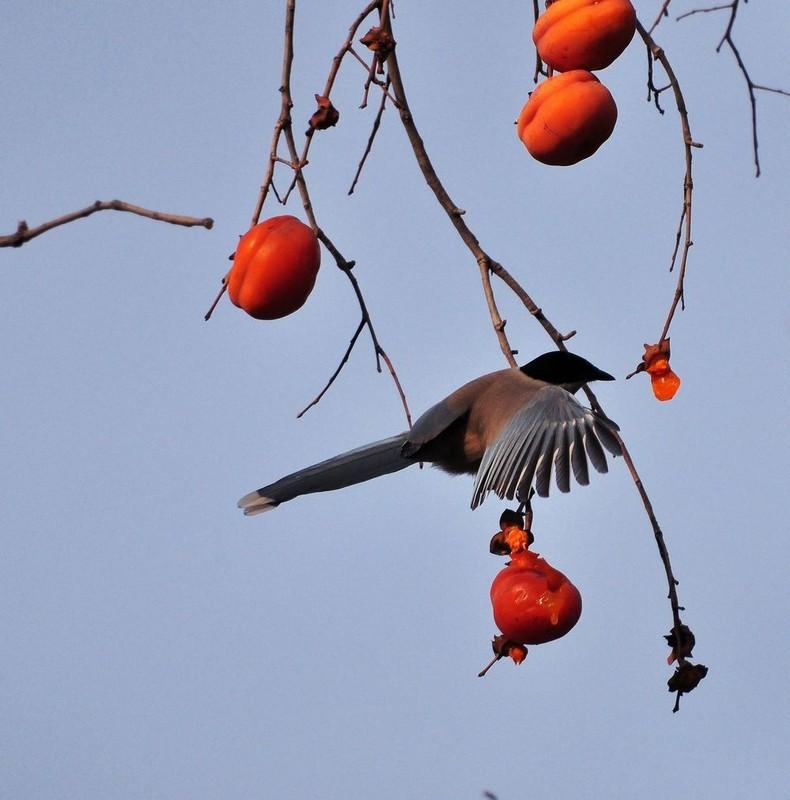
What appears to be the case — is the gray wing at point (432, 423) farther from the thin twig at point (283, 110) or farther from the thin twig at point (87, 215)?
the thin twig at point (87, 215)

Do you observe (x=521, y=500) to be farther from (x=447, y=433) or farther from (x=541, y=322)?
(x=447, y=433)

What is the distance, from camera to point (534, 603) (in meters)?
2.44

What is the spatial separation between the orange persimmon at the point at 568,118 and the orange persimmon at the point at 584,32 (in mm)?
36

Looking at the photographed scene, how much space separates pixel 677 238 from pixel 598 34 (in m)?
0.46

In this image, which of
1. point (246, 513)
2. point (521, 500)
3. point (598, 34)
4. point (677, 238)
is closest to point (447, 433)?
point (246, 513)

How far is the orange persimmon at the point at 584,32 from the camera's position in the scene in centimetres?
260

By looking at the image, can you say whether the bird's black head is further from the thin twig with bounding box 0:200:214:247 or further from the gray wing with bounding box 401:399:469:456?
the thin twig with bounding box 0:200:214:247

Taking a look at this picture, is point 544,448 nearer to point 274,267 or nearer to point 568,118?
point 568,118

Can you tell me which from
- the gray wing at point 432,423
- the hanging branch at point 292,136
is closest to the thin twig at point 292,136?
the hanging branch at point 292,136

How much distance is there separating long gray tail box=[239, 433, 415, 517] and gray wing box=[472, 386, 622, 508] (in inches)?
13.2

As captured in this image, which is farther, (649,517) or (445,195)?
(445,195)

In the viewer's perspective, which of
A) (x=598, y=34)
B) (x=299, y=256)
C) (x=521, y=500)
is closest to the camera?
(x=299, y=256)

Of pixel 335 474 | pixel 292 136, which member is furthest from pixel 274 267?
pixel 335 474

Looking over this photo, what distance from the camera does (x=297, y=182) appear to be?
2432 millimetres
